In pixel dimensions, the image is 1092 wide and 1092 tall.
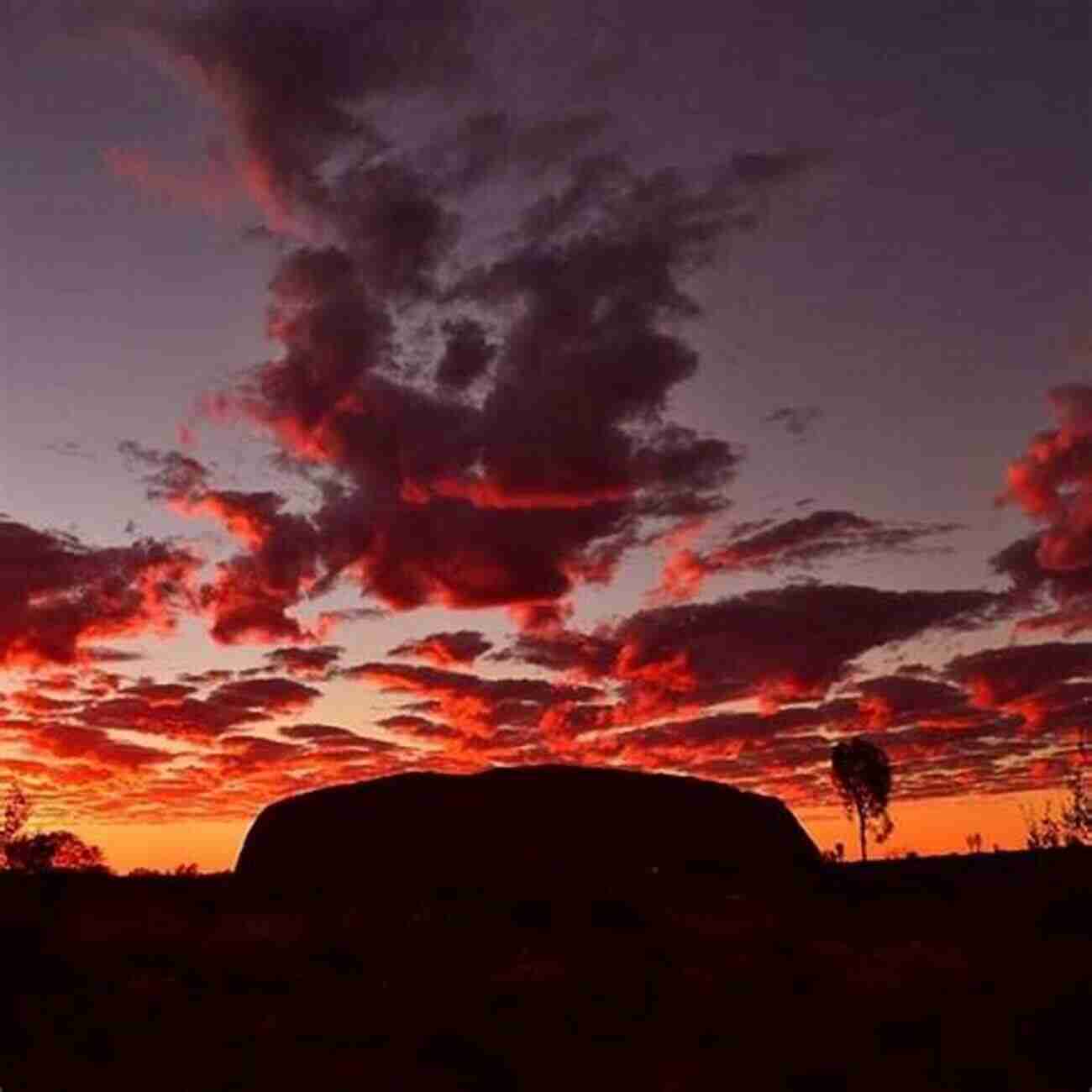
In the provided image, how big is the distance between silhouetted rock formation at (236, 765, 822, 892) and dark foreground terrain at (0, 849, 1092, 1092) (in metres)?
14.1

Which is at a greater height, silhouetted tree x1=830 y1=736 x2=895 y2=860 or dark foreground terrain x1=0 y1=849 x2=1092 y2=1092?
silhouetted tree x1=830 y1=736 x2=895 y2=860

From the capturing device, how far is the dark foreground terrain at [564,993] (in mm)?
14516

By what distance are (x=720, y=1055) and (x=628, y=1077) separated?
3.86 ft

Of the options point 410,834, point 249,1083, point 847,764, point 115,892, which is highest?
point 847,764

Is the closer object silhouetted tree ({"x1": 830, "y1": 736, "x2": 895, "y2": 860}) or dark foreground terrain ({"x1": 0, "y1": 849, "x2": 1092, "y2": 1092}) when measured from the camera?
dark foreground terrain ({"x1": 0, "y1": 849, "x2": 1092, "y2": 1092})

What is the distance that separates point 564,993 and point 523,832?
24.3m

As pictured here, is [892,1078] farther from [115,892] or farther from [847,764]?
[847,764]

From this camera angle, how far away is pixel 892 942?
2086cm

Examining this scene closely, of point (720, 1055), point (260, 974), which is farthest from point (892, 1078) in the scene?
point (260, 974)

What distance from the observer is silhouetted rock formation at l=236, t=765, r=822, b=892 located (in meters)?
41.0

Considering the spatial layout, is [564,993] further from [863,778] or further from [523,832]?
[863,778]

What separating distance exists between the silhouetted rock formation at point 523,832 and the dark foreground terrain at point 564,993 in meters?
14.1

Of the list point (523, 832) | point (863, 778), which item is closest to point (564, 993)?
point (523, 832)

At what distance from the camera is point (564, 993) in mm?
17672
